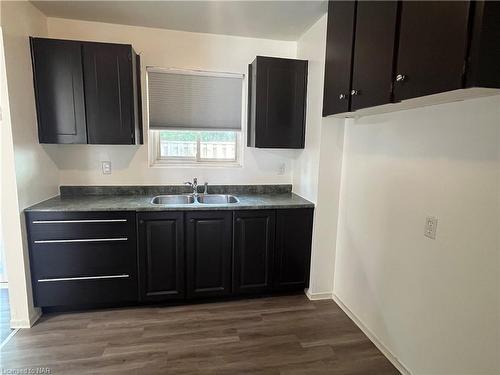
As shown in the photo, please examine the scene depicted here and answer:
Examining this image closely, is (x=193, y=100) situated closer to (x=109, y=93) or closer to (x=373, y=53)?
(x=109, y=93)

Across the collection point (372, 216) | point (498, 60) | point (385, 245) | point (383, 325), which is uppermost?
point (498, 60)

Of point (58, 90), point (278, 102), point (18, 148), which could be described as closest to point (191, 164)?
point (278, 102)

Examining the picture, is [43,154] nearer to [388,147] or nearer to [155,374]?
[155,374]

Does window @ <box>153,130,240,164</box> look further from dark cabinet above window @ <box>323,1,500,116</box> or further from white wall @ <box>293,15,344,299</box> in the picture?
dark cabinet above window @ <box>323,1,500,116</box>

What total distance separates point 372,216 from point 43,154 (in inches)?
111

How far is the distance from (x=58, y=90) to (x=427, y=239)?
2.97 m

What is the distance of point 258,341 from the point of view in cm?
→ 219

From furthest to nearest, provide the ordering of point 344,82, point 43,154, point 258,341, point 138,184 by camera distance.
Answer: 1. point 138,184
2. point 43,154
3. point 258,341
4. point 344,82

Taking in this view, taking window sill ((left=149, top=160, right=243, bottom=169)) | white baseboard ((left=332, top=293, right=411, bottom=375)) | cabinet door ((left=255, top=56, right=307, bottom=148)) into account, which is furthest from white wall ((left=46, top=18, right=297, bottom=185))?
white baseboard ((left=332, top=293, right=411, bottom=375))

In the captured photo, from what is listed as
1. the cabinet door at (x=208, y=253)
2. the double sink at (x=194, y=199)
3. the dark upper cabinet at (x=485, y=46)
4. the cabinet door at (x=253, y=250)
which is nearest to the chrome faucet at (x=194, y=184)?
the double sink at (x=194, y=199)

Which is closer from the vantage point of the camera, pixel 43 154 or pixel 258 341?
pixel 258 341

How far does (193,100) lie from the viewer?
Result: 2996mm

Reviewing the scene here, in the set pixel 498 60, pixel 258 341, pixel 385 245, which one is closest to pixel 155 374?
pixel 258 341

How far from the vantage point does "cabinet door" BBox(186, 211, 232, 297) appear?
8.34 feet
